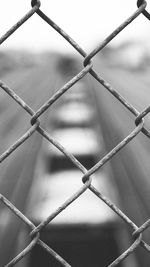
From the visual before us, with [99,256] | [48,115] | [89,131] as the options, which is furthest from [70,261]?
[48,115]

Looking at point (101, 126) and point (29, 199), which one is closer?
point (29, 199)

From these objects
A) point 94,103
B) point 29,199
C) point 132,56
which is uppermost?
point 29,199

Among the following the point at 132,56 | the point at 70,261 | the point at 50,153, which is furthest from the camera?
the point at 132,56

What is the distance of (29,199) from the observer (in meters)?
3.06

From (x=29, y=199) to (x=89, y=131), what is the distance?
2.52m

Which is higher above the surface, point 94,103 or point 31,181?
point 31,181

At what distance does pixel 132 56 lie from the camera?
3195 cm

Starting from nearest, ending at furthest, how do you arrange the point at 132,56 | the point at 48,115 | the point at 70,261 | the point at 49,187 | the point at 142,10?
the point at 142,10 → the point at 70,261 → the point at 49,187 → the point at 48,115 → the point at 132,56

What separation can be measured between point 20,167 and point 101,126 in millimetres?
2114

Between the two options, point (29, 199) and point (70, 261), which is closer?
point (70, 261)

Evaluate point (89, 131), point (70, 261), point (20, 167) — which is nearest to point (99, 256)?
point (70, 261)

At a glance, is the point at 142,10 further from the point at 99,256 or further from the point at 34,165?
the point at 34,165

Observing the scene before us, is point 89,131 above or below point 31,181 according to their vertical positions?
below

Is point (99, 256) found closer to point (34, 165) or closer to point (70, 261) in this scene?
point (70, 261)
